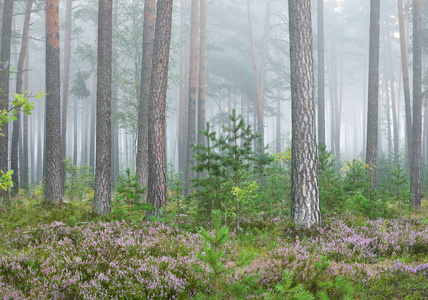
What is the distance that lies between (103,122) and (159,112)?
1929 millimetres

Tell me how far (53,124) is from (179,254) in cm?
799

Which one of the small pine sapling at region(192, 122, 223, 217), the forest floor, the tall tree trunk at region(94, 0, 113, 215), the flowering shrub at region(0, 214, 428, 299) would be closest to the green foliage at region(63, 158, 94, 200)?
the tall tree trunk at region(94, 0, 113, 215)

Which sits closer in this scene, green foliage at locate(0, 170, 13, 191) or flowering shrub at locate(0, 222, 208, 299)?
flowering shrub at locate(0, 222, 208, 299)

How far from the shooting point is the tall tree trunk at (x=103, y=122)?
8969 millimetres

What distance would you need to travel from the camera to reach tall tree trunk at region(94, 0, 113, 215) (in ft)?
29.4

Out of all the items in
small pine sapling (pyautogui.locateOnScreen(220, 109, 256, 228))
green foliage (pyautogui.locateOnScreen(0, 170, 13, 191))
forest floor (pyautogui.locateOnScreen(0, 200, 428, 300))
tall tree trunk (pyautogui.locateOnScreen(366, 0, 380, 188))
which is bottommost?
forest floor (pyautogui.locateOnScreen(0, 200, 428, 300))

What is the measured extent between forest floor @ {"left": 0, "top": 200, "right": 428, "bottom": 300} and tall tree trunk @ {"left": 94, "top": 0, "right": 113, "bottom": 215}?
6.06 ft

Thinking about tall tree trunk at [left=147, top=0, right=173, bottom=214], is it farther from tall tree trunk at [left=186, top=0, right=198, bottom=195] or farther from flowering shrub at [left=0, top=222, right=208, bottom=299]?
tall tree trunk at [left=186, top=0, right=198, bottom=195]

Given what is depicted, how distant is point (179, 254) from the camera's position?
4.96 meters

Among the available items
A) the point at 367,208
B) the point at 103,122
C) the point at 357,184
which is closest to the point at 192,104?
the point at 103,122

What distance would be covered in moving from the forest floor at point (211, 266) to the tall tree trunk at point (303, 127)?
0.51 metres

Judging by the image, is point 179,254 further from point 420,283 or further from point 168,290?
point 420,283

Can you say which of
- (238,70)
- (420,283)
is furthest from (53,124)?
(238,70)

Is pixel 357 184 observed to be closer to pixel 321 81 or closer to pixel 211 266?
pixel 211 266
